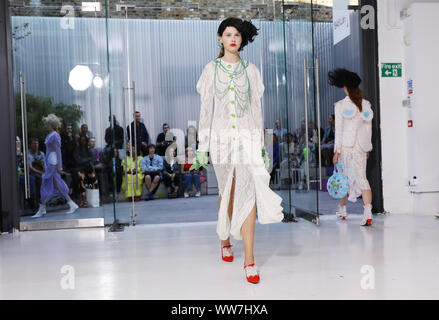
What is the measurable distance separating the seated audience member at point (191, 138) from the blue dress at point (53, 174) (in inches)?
64.5

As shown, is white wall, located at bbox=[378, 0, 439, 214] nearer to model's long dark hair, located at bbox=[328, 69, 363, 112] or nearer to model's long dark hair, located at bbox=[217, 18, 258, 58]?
model's long dark hair, located at bbox=[328, 69, 363, 112]

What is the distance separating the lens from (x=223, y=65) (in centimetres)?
280

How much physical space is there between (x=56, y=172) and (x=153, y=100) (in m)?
1.65

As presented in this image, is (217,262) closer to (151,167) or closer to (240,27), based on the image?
(240,27)

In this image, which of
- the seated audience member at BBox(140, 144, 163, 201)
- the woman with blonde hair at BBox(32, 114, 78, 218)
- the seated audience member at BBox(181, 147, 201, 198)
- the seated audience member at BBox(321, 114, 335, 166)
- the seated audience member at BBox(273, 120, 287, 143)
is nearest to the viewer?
the woman with blonde hair at BBox(32, 114, 78, 218)

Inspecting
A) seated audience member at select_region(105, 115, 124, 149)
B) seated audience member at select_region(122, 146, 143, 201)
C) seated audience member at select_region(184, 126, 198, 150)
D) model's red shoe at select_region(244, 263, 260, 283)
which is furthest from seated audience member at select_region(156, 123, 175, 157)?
model's red shoe at select_region(244, 263, 260, 283)

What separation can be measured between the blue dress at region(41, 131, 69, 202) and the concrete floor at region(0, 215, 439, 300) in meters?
0.43

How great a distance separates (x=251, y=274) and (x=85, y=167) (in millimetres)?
2859

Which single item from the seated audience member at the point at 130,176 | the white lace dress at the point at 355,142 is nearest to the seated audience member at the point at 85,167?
the seated audience member at the point at 130,176

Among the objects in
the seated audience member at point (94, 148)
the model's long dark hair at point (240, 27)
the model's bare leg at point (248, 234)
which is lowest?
the model's bare leg at point (248, 234)

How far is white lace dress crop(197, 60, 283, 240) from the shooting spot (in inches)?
106

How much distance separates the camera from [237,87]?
2.77 metres

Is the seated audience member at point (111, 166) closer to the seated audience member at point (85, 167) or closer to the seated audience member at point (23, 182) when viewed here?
the seated audience member at point (85, 167)

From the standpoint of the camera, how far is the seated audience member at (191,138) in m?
5.73
